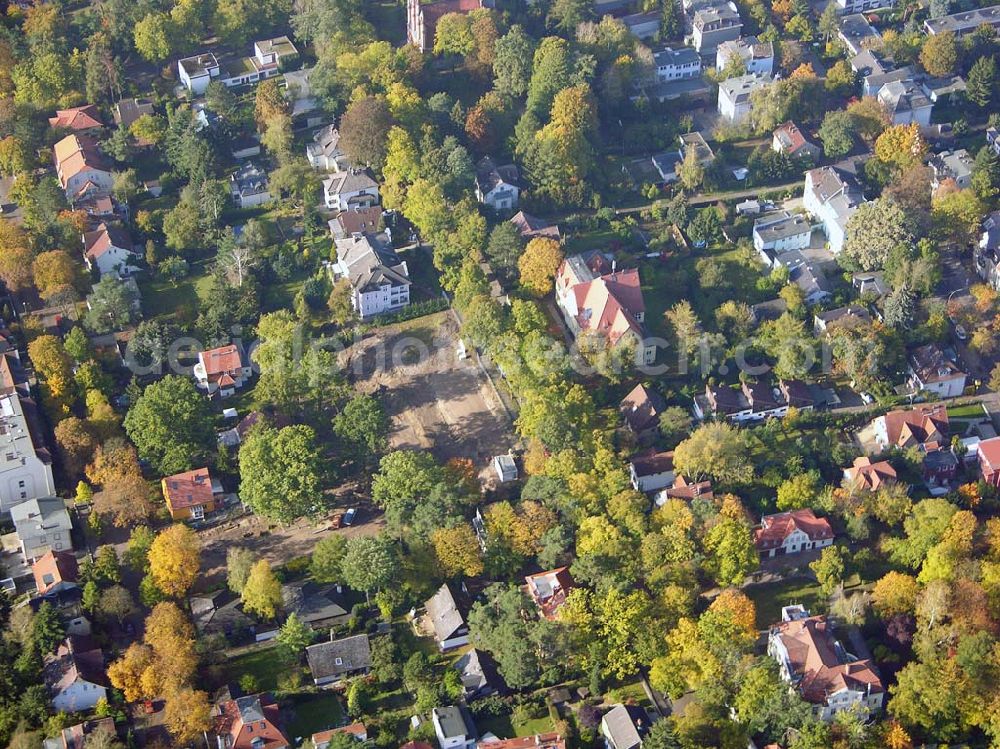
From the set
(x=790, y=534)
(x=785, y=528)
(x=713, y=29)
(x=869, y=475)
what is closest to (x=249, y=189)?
(x=713, y=29)

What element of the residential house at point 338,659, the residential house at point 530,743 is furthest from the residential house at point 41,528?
the residential house at point 530,743

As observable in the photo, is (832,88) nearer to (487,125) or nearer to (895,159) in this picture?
(895,159)

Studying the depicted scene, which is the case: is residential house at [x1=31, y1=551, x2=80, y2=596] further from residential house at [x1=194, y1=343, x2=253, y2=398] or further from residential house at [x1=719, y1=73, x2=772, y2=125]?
residential house at [x1=719, y1=73, x2=772, y2=125]

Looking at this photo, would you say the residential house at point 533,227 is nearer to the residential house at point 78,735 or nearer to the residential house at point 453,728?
the residential house at point 453,728

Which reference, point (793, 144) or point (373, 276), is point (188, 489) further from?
point (793, 144)

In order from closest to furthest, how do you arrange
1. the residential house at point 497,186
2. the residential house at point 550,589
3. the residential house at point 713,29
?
the residential house at point 550,589, the residential house at point 497,186, the residential house at point 713,29

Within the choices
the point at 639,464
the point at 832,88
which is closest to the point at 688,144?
the point at 832,88

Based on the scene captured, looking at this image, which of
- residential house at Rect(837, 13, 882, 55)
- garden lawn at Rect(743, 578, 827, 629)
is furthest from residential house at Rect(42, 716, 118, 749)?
residential house at Rect(837, 13, 882, 55)
